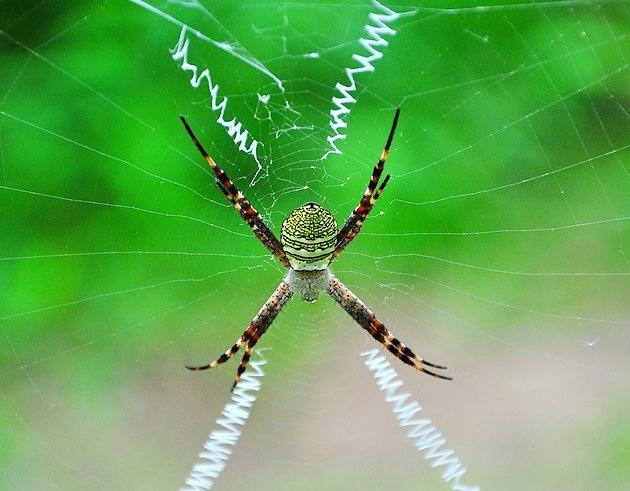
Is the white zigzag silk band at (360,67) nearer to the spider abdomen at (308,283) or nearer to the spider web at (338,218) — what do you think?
the spider web at (338,218)

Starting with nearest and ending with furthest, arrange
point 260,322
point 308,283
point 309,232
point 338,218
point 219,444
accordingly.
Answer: point 309,232 → point 308,283 → point 260,322 → point 338,218 → point 219,444

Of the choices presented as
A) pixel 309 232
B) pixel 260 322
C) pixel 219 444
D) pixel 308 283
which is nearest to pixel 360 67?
pixel 308 283

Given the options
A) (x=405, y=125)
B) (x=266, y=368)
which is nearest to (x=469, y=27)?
(x=405, y=125)

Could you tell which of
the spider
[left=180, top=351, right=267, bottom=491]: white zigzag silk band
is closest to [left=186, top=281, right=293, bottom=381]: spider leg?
the spider

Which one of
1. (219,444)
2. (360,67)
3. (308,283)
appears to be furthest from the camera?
(219,444)

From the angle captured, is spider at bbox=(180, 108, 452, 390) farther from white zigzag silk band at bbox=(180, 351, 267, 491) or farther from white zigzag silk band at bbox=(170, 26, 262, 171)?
white zigzag silk band at bbox=(180, 351, 267, 491)

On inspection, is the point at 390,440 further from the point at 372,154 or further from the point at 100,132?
the point at 100,132

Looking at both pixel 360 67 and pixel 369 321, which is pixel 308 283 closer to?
pixel 369 321
